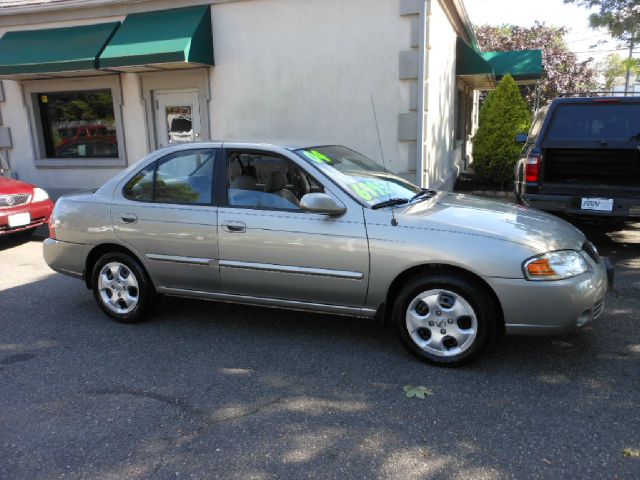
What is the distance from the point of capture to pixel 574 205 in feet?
21.6

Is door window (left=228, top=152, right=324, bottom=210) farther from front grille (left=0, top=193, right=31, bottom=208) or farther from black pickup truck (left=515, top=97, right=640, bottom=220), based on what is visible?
front grille (left=0, top=193, right=31, bottom=208)

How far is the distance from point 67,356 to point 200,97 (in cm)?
700

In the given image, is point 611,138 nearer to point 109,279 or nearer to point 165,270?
point 165,270

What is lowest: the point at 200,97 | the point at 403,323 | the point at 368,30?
the point at 403,323

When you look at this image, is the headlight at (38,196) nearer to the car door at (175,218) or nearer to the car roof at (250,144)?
the car door at (175,218)

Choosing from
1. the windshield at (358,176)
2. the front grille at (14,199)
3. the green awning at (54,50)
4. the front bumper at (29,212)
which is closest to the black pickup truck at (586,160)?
the windshield at (358,176)

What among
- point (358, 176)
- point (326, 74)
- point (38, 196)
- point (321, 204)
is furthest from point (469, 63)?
point (321, 204)

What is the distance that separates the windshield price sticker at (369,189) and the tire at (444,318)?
750 millimetres

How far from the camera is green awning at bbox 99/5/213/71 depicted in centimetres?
909

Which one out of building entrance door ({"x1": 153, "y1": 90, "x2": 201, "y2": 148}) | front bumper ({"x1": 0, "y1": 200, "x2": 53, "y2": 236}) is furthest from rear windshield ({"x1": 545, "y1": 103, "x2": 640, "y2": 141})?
front bumper ({"x1": 0, "y1": 200, "x2": 53, "y2": 236})

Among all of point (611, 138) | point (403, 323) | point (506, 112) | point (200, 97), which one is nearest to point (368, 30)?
point (200, 97)

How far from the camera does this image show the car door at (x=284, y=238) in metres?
3.91

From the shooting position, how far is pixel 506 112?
12.4 meters

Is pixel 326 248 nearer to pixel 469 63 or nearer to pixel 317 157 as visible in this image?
pixel 317 157
